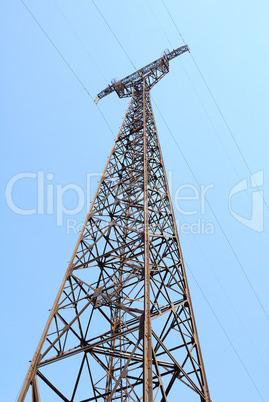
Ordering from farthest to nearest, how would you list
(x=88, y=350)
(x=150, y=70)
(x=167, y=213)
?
(x=150, y=70), (x=167, y=213), (x=88, y=350)

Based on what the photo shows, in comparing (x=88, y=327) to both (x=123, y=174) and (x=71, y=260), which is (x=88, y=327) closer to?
(x=71, y=260)

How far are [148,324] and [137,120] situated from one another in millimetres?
14783

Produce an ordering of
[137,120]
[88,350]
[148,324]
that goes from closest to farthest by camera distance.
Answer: [148,324], [88,350], [137,120]

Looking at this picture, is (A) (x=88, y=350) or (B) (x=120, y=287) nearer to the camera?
(A) (x=88, y=350)

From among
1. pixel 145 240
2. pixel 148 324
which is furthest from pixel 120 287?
pixel 148 324

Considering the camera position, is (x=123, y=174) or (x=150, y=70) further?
(x=150, y=70)

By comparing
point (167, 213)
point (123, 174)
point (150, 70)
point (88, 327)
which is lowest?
point (88, 327)

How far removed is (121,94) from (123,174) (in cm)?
1202

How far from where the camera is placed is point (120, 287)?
13.8m

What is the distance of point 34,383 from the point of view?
8.88m

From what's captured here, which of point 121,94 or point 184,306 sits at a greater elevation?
point 121,94

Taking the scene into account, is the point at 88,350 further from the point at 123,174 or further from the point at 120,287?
the point at 123,174

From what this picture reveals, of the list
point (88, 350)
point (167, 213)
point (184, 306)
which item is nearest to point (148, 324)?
point (88, 350)

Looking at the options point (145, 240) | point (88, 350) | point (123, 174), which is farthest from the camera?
point (123, 174)
